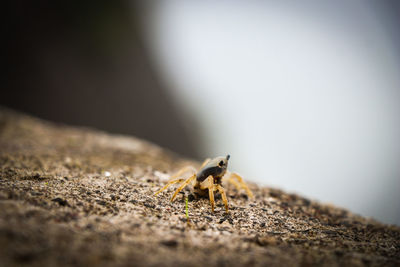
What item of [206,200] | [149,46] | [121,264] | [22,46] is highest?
[149,46]

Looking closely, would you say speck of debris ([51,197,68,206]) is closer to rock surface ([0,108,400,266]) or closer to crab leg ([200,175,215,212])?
rock surface ([0,108,400,266])

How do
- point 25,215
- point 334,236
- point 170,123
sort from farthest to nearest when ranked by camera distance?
point 170,123, point 334,236, point 25,215

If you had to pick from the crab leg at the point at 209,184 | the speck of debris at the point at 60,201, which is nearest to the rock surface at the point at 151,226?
the speck of debris at the point at 60,201

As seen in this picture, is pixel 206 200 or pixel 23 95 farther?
pixel 23 95

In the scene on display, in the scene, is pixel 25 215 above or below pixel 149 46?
below

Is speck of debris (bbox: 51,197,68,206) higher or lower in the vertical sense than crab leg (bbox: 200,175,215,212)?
lower

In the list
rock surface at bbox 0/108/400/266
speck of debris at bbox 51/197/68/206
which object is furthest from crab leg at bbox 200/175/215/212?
speck of debris at bbox 51/197/68/206

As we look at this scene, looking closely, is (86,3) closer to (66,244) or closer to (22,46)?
(22,46)

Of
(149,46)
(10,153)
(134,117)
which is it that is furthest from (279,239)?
(149,46)

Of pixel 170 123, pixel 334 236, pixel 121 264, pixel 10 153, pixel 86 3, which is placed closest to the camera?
pixel 121 264
